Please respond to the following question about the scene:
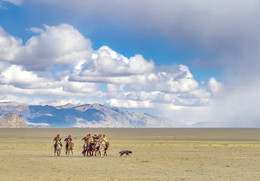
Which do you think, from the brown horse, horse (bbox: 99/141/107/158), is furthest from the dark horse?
horse (bbox: 99/141/107/158)

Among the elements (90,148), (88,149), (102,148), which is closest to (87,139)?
(90,148)

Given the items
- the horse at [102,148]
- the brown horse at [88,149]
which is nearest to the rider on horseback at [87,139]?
the brown horse at [88,149]

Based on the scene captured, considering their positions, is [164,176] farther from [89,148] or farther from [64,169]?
[89,148]

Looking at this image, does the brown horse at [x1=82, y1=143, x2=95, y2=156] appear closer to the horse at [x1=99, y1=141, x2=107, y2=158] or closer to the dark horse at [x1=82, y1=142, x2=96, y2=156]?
the dark horse at [x1=82, y1=142, x2=96, y2=156]

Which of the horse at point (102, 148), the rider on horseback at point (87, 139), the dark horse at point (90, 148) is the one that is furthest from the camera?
the dark horse at point (90, 148)

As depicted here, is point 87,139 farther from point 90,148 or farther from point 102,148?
point 102,148

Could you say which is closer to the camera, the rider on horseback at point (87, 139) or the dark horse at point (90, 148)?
the rider on horseback at point (87, 139)

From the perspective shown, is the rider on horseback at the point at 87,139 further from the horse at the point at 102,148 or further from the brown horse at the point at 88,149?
the horse at the point at 102,148

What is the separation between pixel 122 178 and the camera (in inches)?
1037

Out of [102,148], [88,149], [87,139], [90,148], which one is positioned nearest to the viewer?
[87,139]

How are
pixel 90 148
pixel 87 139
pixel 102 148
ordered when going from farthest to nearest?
pixel 90 148, pixel 102 148, pixel 87 139

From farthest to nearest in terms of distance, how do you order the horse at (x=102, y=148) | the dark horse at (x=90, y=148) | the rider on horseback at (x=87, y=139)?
the dark horse at (x=90, y=148)
the horse at (x=102, y=148)
the rider on horseback at (x=87, y=139)

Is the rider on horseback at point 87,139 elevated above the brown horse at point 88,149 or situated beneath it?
elevated above

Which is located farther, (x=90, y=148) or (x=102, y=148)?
(x=90, y=148)
